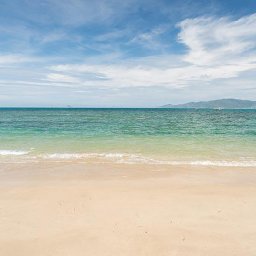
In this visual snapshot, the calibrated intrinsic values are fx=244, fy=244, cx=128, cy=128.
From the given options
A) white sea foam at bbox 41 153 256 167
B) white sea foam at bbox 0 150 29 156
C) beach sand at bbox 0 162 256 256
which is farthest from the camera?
white sea foam at bbox 0 150 29 156

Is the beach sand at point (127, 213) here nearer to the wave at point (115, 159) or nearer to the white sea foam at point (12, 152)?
the wave at point (115, 159)

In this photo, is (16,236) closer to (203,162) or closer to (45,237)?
(45,237)

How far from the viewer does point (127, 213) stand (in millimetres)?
6762

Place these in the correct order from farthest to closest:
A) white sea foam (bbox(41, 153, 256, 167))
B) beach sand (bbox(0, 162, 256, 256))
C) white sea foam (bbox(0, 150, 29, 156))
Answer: white sea foam (bbox(0, 150, 29, 156)), white sea foam (bbox(41, 153, 256, 167)), beach sand (bbox(0, 162, 256, 256))

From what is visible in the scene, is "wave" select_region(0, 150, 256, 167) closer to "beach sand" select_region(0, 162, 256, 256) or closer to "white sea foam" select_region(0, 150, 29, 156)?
"white sea foam" select_region(0, 150, 29, 156)

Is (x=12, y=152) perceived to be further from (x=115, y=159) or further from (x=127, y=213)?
(x=127, y=213)

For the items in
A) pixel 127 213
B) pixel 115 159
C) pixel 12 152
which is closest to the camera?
pixel 127 213

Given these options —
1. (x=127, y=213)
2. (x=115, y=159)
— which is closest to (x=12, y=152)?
(x=115, y=159)

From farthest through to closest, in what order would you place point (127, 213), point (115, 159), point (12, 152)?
point (12, 152), point (115, 159), point (127, 213)

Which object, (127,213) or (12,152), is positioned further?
(12,152)

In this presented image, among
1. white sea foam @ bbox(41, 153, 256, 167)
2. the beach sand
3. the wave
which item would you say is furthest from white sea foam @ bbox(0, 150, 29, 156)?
the beach sand

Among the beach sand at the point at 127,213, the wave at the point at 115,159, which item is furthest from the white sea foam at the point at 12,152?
the beach sand at the point at 127,213

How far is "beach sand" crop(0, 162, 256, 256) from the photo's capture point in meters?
5.23

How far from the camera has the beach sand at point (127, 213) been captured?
17.1 feet
